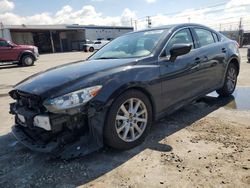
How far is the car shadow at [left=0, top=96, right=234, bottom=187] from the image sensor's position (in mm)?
3027

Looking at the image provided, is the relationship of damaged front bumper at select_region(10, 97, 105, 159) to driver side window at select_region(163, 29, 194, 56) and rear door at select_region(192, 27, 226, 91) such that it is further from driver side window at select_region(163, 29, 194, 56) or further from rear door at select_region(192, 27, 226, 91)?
rear door at select_region(192, 27, 226, 91)

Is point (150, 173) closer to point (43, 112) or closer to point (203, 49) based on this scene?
point (43, 112)

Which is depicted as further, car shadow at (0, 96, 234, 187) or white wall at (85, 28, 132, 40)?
white wall at (85, 28, 132, 40)

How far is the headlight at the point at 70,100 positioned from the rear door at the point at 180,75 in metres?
1.25

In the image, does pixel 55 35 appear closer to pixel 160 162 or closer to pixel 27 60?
pixel 27 60

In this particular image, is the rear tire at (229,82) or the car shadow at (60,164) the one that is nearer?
the car shadow at (60,164)

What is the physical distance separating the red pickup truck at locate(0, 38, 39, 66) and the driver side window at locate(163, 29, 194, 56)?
1538cm

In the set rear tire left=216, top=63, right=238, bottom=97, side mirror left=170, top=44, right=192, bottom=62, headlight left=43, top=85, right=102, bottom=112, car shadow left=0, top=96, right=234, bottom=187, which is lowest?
car shadow left=0, top=96, right=234, bottom=187

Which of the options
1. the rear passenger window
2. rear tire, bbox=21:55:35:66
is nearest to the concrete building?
rear tire, bbox=21:55:35:66

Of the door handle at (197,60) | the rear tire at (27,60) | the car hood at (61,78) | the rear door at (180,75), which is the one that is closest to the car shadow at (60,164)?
the rear door at (180,75)

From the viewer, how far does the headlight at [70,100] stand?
3.06m

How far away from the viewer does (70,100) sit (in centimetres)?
309

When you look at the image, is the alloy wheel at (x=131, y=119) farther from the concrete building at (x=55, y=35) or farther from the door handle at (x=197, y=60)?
the concrete building at (x=55, y=35)

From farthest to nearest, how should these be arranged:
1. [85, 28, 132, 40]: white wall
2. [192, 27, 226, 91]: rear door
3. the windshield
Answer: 1. [85, 28, 132, 40]: white wall
2. [192, 27, 226, 91]: rear door
3. the windshield
